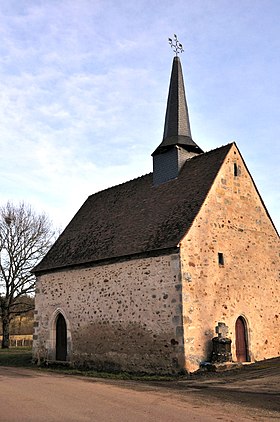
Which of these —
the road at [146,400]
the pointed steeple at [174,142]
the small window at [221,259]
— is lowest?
the road at [146,400]

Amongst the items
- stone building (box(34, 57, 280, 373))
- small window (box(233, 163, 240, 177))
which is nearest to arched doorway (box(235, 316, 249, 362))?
stone building (box(34, 57, 280, 373))

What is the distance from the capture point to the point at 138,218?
17.8 m

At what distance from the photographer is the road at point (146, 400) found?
7477mm

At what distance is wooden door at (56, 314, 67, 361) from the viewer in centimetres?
1889

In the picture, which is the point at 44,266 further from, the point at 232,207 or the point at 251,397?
the point at 251,397

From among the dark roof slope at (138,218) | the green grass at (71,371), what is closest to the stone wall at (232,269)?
the dark roof slope at (138,218)

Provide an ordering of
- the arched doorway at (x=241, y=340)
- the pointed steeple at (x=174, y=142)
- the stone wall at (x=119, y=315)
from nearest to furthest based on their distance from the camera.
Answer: the stone wall at (x=119, y=315) → the arched doorway at (x=241, y=340) → the pointed steeple at (x=174, y=142)

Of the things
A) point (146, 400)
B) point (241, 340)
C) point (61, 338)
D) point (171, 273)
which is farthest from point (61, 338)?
point (146, 400)

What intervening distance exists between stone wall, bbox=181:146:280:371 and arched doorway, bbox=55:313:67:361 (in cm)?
715

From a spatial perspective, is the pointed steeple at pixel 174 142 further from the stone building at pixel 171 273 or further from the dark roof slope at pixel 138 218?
the dark roof slope at pixel 138 218

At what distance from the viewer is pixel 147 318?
1504 centimetres

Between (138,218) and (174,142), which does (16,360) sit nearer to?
(138,218)

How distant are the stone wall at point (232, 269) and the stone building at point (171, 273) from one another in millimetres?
40

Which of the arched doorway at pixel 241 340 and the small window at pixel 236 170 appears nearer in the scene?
the arched doorway at pixel 241 340
